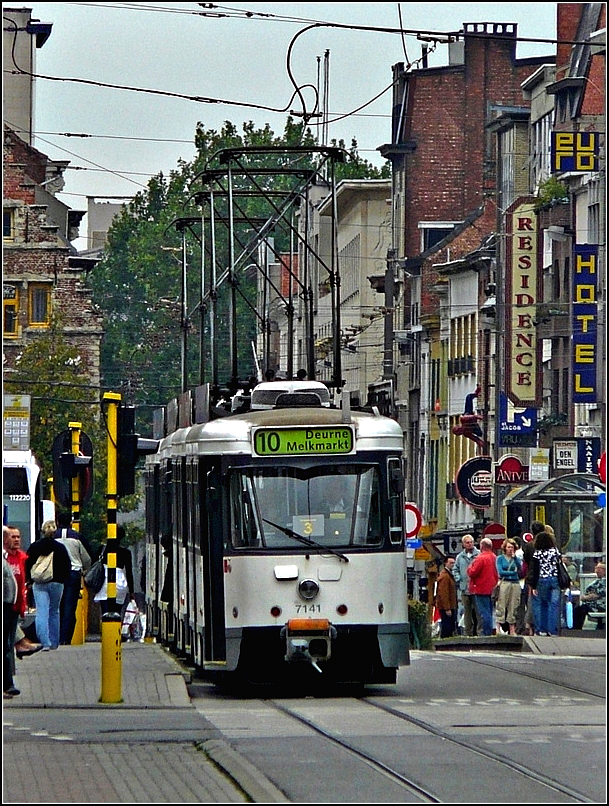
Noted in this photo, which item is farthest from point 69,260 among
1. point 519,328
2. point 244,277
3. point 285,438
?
point 285,438

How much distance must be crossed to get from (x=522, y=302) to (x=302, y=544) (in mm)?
37576

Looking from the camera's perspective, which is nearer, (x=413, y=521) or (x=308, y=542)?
(x=308, y=542)

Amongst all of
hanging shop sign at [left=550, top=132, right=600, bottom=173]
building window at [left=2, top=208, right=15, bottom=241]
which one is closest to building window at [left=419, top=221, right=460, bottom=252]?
building window at [left=2, top=208, right=15, bottom=241]

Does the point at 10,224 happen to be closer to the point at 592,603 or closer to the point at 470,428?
the point at 470,428

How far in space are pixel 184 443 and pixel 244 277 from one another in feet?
217

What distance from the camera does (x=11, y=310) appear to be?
7719 centimetres

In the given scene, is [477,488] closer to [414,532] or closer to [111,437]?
[414,532]

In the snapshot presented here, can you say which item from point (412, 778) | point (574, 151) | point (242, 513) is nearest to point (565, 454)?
point (574, 151)

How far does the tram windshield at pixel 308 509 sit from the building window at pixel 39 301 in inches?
2287

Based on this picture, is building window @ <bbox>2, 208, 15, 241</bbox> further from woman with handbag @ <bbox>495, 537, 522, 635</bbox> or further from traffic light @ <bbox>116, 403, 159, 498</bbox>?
traffic light @ <bbox>116, 403, 159, 498</bbox>

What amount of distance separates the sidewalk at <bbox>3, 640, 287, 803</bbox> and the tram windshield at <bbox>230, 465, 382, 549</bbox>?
1.66m

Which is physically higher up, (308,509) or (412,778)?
(308,509)

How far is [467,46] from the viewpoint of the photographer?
256 ft

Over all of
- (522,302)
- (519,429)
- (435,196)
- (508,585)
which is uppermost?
(435,196)
